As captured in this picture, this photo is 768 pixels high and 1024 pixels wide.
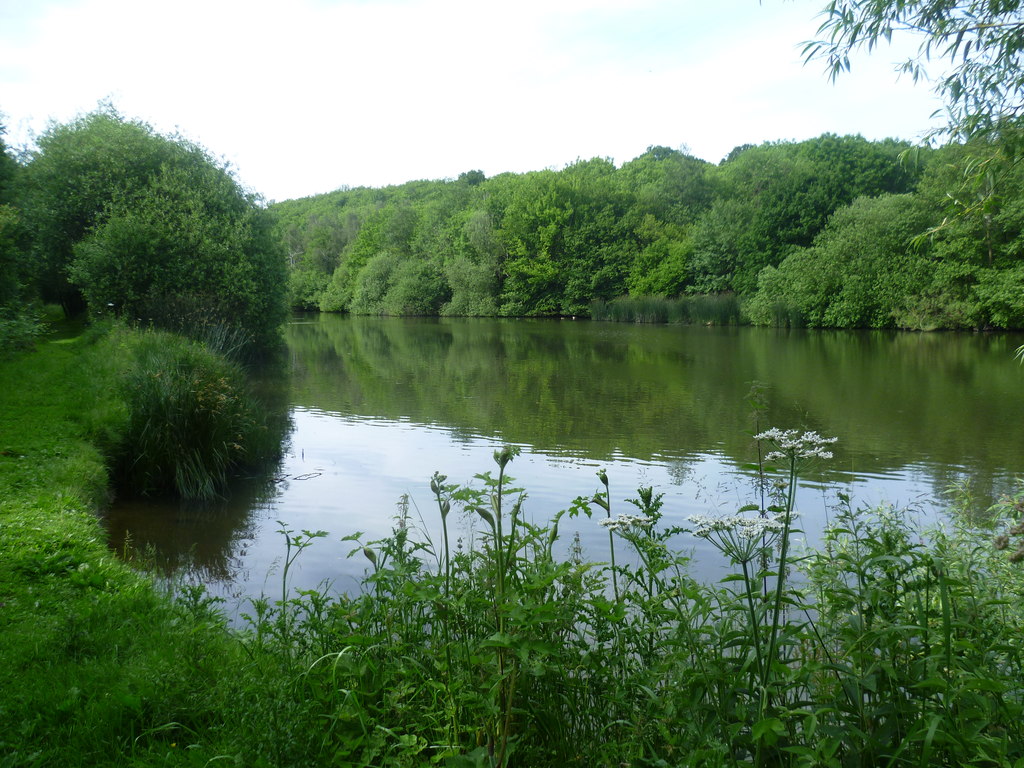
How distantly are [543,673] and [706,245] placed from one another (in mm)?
48399

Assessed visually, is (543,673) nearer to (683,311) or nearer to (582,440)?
(582,440)

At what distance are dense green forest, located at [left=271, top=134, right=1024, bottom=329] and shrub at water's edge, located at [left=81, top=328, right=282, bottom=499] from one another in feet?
49.1

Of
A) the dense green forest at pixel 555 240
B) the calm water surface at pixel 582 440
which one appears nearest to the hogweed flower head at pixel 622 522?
the calm water surface at pixel 582 440

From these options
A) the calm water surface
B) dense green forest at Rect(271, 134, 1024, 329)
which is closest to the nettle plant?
the calm water surface

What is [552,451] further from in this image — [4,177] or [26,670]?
[4,177]

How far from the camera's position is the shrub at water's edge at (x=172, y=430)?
24.9 feet

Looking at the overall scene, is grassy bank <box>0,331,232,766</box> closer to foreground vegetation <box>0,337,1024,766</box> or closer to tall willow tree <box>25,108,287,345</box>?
foreground vegetation <box>0,337,1024,766</box>

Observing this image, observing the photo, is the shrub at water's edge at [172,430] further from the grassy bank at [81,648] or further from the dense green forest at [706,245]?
the dense green forest at [706,245]

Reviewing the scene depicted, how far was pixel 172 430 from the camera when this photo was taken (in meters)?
7.74

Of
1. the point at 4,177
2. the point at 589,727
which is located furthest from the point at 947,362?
the point at 4,177

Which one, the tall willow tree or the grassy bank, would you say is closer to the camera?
the grassy bank

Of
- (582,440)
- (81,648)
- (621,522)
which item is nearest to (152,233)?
(582,440)

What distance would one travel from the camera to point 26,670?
9.97 ft

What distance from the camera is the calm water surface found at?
6477mm
